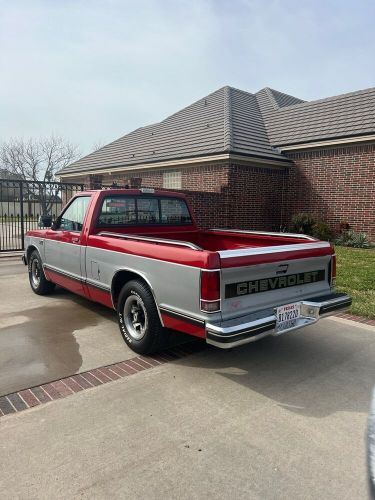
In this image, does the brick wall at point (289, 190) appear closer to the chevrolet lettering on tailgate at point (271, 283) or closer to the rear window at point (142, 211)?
the rear window at point (142, 211)

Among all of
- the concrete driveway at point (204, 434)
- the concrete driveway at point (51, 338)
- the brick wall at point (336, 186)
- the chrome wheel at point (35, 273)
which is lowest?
the concrete driveway at point (204, 434)

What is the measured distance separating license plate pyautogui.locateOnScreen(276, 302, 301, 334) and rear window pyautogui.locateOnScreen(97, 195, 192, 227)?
8.70 feet

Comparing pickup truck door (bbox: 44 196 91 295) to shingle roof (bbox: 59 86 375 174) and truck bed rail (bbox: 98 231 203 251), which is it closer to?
truck bed rail (bbox: 98 231 203 251)

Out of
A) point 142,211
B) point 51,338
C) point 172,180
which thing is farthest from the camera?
point 172,180

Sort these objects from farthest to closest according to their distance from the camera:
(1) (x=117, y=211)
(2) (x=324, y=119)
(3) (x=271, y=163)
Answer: (2) (x=324, y=119)
(3) (x=271, y=163)
(1) (x=117, y=211)

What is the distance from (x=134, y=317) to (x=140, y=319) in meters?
0.08

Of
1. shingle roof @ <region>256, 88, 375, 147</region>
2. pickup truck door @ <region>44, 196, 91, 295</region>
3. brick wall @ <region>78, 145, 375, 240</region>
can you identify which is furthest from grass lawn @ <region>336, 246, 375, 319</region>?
shingle roof @ <region>256, 88, 375, 147</region>

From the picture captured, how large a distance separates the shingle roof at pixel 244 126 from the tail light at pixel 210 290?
10.4 m

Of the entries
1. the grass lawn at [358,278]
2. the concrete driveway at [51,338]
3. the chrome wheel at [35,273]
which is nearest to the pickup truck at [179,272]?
the concrete driveway at [51,338]

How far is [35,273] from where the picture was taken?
6.88 m

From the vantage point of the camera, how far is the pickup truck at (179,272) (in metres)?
3.35

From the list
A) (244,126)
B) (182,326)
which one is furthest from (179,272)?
(244,126)

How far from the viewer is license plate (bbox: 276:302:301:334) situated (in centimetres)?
360

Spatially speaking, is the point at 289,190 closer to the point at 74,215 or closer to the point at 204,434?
the point at 74,215
